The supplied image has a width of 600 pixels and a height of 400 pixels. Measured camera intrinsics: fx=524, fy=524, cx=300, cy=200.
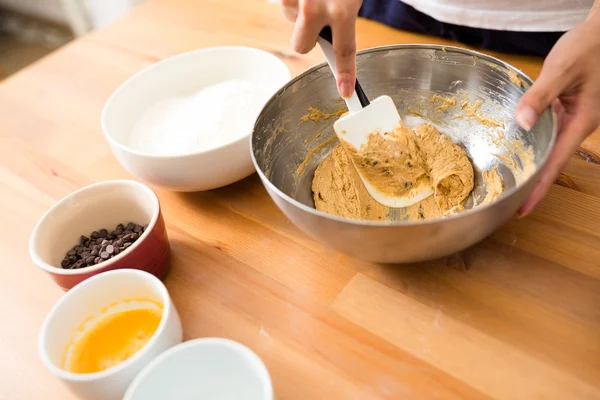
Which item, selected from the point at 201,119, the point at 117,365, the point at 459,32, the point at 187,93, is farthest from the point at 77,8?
the point at 117,365

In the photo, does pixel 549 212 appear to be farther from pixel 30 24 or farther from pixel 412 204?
pixel 30 24

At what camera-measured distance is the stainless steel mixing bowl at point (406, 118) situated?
2.20ft

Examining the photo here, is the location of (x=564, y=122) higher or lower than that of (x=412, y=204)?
higher

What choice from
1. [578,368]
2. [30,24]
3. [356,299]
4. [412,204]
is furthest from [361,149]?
[30,24]

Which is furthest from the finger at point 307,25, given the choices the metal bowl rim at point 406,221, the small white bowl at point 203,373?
the small white bowl at point 203,373

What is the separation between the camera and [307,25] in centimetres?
70

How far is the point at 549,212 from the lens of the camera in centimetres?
77

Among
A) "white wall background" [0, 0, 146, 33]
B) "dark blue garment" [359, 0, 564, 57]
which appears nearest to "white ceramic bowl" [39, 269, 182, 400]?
"dark blue garment" [359, 0, 564, 57]

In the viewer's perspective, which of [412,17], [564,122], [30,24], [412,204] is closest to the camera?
[564,122]

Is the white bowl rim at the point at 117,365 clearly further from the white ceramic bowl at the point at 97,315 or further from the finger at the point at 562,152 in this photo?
the finger at the point at 562,152

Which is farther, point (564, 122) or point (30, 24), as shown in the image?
point (30, 24)

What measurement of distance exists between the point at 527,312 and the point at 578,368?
9 cm

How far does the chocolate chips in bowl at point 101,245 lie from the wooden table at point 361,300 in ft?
0.22

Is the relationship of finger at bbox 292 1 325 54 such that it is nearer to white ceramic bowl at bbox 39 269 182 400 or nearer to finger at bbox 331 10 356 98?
finger at bbox 331 10 356 98
